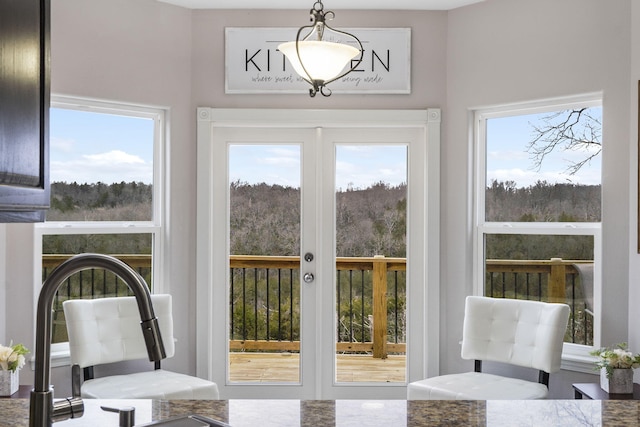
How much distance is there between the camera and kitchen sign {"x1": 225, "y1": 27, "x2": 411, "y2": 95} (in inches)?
168

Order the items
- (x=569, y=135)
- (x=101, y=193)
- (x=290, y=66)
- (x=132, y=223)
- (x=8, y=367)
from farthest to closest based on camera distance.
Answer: (x=290, y=66), (x=132, y=223), (x=101, y=193), (x=569, y=135), (x=8, y=367)

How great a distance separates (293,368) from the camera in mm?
4438

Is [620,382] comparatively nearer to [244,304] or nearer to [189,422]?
[244,304]

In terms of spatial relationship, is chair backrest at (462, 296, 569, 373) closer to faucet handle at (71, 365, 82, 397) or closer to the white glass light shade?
the white glass light shade

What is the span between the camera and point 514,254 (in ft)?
13.4

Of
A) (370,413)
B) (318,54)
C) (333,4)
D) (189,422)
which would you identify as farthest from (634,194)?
(189,422)

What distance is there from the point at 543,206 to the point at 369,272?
1193 mm

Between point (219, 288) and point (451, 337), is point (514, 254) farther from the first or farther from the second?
point (219, 288)

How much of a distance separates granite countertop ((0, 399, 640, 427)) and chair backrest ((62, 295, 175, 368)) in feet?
6.88

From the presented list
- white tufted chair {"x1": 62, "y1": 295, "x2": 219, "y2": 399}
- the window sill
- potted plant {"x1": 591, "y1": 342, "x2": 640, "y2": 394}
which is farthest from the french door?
potted plant {"x1": 591, "y1": 342, "x2": 640, "y2": 394}

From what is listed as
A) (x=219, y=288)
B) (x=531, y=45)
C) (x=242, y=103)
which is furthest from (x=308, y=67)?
(x=219, y=288)

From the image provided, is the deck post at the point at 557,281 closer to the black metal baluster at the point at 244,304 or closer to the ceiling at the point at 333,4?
the ceiling at the point at 333,4

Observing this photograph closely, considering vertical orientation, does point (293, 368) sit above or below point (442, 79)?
below

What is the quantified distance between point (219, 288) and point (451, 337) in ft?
5.09
